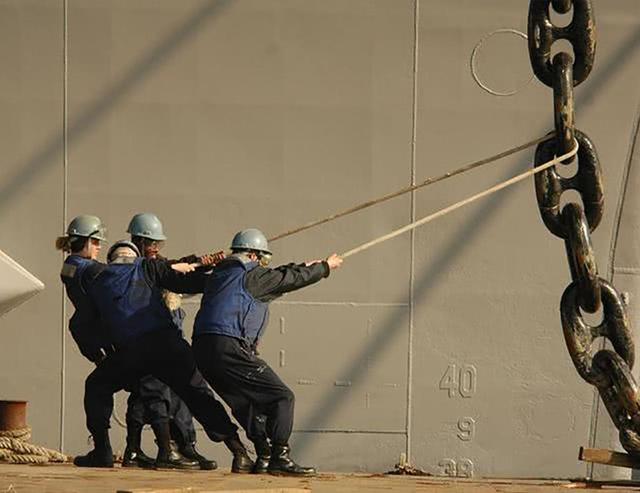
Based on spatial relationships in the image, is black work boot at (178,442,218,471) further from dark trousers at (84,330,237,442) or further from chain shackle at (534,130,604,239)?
chain shackle at (534,130,604,239)

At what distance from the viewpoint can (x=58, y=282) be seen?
1256 cm

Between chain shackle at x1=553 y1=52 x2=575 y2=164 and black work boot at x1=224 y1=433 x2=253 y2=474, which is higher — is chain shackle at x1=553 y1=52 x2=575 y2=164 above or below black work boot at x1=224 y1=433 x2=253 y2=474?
above

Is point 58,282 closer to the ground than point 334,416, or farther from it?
farther from it

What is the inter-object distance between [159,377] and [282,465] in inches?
30.4

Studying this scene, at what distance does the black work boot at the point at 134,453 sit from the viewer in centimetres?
966

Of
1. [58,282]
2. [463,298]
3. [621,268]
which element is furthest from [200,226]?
[621,268]

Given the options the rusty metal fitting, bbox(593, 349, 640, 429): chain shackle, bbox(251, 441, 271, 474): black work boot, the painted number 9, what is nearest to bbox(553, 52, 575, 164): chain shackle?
bbox(593, 349, 640, 429): chain shackle

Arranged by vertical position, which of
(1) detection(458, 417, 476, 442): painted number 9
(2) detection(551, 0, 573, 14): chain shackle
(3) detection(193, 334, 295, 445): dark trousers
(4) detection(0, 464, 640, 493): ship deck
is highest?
(2) detection(551, 0, 573, 14): chain shackle

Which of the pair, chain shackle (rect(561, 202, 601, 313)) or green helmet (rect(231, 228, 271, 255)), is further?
green helmet (rect(231, 228, 271, 255))

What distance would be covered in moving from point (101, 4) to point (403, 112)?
6.71 ft

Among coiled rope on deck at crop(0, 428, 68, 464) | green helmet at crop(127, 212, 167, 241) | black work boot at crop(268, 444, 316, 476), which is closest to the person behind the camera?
black work boot at crop(268, 444, 316, 476)

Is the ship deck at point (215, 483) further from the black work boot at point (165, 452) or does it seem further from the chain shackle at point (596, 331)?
the chain shackle at point (596, 331)

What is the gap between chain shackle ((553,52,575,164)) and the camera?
8156 millimetres

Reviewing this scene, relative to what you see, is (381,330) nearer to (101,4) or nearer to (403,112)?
(403,112)
